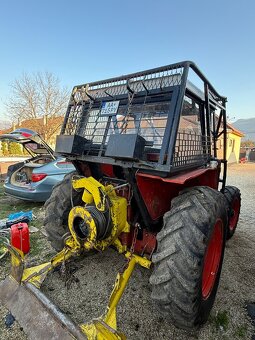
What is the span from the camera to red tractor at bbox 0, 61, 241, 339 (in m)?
1.95

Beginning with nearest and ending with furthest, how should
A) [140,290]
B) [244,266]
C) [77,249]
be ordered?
[77,249] → [140,290] → [244,266]

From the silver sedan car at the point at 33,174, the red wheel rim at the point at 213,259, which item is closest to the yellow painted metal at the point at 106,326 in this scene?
the red wheel rim at the point at 213,259

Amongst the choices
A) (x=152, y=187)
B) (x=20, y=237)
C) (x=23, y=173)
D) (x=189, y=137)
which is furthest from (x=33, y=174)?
(x=189, y=137)

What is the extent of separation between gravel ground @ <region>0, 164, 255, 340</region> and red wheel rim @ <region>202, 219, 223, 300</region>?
0.98 feet

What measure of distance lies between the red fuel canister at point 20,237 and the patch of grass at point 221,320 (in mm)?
2630

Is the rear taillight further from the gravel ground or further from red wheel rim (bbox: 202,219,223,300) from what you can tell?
red wheel rim (bbox: 202,219,223,300)

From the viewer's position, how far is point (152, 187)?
8.09 ft

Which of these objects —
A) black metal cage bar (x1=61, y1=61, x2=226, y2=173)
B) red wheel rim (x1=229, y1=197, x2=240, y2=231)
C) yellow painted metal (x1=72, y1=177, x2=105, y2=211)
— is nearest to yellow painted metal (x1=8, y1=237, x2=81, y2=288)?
yellow painted metal (x1=72, y1=177, x2=105, y2=211)

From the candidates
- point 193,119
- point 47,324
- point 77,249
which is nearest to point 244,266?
point 193,119

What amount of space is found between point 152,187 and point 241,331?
1592 mm

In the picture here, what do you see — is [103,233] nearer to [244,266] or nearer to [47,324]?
[47,324]

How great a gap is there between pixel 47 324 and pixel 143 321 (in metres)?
0.95

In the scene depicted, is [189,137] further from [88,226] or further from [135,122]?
[88,226]

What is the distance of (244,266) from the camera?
3.43 m
